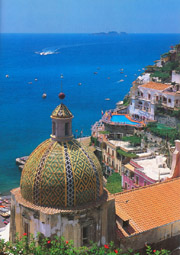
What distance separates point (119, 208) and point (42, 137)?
4913cm

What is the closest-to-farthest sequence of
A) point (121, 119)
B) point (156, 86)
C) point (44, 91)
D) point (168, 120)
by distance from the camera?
point (168, 120) → point (121, 119) → point (156, 86) → point (44, 91)

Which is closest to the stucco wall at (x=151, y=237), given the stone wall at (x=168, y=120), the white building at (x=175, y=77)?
the stone wall at (x=168, y=120)

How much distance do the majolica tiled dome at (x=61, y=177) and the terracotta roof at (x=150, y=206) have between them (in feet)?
7.06

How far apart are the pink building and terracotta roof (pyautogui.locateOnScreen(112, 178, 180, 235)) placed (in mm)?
12350

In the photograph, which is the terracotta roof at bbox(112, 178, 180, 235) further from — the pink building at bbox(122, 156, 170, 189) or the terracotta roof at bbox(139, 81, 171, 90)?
the terracotta roof at bbox(139, 81, 171, 90)

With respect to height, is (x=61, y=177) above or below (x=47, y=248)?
above

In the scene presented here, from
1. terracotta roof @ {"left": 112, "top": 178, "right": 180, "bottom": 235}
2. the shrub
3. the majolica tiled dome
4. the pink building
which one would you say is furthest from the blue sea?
the shrub

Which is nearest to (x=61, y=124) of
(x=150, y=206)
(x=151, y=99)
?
(x=150, y=206)

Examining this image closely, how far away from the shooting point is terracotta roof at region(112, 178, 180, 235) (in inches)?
643

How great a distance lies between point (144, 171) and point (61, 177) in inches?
775

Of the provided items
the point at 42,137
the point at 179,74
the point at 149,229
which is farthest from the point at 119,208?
the point at 42,137

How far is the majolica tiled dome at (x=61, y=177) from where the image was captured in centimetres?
1434

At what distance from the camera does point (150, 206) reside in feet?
56.2

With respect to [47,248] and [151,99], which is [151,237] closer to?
[47,248]
